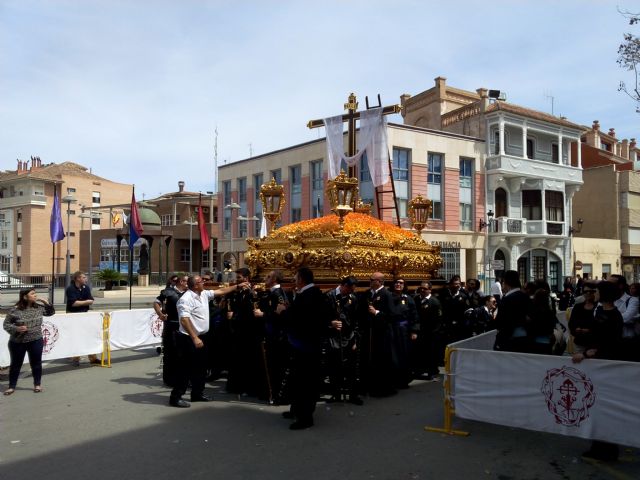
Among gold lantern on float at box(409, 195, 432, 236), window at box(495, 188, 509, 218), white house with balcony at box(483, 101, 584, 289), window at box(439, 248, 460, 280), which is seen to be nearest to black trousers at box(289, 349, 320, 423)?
gold lantern on float at box(409, 195, 432, 236)

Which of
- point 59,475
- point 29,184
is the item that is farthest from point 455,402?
point 29,184

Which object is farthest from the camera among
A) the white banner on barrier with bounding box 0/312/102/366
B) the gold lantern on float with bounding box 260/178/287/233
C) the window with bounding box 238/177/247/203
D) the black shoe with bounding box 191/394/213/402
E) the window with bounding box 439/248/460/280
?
the window with bounding box 238/177/247/203

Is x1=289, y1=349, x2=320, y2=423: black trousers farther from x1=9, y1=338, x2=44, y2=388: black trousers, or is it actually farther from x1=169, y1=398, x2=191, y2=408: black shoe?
x1=9, y1=338, x2=44, y2=388: black trousers

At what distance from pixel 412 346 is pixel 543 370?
346cm

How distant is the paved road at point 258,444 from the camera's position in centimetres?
475

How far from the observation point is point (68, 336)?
960cm

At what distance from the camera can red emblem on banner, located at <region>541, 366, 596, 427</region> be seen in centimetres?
500

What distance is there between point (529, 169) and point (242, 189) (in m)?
18.0

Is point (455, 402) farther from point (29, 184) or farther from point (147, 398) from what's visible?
point (29, 184)

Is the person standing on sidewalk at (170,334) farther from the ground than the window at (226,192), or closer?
closer

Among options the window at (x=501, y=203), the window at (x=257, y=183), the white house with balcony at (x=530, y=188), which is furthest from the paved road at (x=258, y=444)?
the window at (x=257, y=183)

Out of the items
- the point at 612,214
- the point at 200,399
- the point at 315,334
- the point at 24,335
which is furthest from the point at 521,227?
the point at 24,335

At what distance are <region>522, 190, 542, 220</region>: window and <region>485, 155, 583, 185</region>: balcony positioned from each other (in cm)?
116

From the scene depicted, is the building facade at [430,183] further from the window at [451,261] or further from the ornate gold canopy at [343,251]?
the ornate gold canopy at [343,251]
